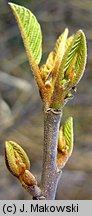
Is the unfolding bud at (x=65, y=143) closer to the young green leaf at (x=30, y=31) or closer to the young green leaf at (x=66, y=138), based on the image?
the young green leaf at (x=66, y=138)

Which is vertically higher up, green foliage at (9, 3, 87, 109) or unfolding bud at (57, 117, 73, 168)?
green foliage at (9, 3, 87, 109)

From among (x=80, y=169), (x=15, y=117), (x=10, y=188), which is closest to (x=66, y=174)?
(x=80, y=169)

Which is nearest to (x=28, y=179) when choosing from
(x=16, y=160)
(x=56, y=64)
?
(x=16, y=160)

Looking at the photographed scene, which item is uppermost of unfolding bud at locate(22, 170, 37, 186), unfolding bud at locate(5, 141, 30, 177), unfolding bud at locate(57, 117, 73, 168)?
unfolding bud at locate(57, 117, 73, 168)

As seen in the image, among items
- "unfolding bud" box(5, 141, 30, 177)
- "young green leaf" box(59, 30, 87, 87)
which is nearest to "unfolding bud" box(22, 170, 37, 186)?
"unfolding bud" box(5, 141, 30, 177)

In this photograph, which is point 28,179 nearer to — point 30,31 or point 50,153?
point 50,153

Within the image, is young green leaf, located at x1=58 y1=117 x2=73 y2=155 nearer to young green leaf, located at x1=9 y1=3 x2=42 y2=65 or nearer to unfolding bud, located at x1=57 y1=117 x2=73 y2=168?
unfolding bud, located at x1=57 y1=117 x2=73 y2=168

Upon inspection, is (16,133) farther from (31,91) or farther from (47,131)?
(47,131)
